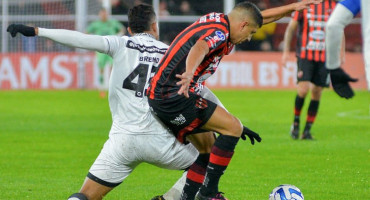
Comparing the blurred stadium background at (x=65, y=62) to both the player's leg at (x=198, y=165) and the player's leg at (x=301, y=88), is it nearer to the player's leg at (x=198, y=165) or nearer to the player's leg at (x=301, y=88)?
the player's leg at (x=301, y=88)

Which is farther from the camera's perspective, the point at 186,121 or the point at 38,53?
the point at 38,53

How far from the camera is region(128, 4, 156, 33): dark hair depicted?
7.04 m

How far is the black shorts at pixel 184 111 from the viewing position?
6703mm

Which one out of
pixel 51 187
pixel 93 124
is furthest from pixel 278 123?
pixel 51 187

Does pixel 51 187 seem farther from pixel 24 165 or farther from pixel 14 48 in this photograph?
pixel 14 48

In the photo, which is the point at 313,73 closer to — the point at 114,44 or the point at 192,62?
the point at 114,44

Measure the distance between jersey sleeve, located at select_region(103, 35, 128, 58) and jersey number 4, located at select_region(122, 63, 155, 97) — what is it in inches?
8.5

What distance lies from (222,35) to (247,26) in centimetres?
31

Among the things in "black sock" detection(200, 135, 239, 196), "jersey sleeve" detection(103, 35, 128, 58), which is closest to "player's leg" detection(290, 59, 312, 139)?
"black sock" detection(200, 135, 239, 196)

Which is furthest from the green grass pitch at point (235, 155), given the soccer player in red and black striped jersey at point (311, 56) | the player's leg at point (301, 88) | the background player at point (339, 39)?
the background player at point (339, 39)

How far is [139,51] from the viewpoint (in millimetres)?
6871

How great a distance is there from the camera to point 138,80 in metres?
6.88

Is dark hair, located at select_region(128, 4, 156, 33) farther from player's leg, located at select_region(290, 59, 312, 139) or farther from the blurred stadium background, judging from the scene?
the blurred stadium background

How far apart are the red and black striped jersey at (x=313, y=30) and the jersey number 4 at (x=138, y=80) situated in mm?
6425
